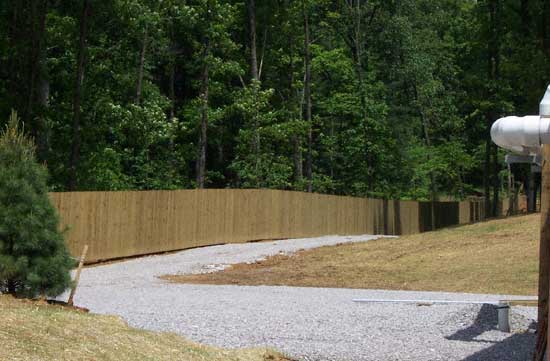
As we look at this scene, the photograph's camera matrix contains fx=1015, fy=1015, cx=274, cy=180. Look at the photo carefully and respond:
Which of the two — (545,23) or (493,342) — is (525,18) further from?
(493,342)

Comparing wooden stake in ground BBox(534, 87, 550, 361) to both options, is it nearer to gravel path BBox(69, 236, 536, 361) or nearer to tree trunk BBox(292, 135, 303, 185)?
gravel path BBox(69, 236, 536, 361)

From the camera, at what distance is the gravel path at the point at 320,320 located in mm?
12414

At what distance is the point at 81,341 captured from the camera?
9.34 meters

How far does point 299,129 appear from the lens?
1823 inches

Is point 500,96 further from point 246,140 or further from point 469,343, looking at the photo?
point 469,343

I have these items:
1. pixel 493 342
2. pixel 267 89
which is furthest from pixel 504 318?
pixel 267 89

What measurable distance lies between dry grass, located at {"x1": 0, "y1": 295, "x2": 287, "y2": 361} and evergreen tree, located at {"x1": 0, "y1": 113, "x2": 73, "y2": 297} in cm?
39

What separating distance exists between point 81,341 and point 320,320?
244 inches

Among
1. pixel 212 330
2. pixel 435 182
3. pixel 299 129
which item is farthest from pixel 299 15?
pixel 212 330

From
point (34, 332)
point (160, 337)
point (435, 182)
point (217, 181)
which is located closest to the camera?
point (34, 332)

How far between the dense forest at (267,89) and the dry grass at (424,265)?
22.6 feet

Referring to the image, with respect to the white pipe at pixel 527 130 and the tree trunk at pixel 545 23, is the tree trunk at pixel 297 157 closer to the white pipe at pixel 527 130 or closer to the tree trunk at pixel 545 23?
the tree trunk at pixel 545 23

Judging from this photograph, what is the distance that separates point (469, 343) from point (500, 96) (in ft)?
125

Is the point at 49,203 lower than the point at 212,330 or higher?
higher
